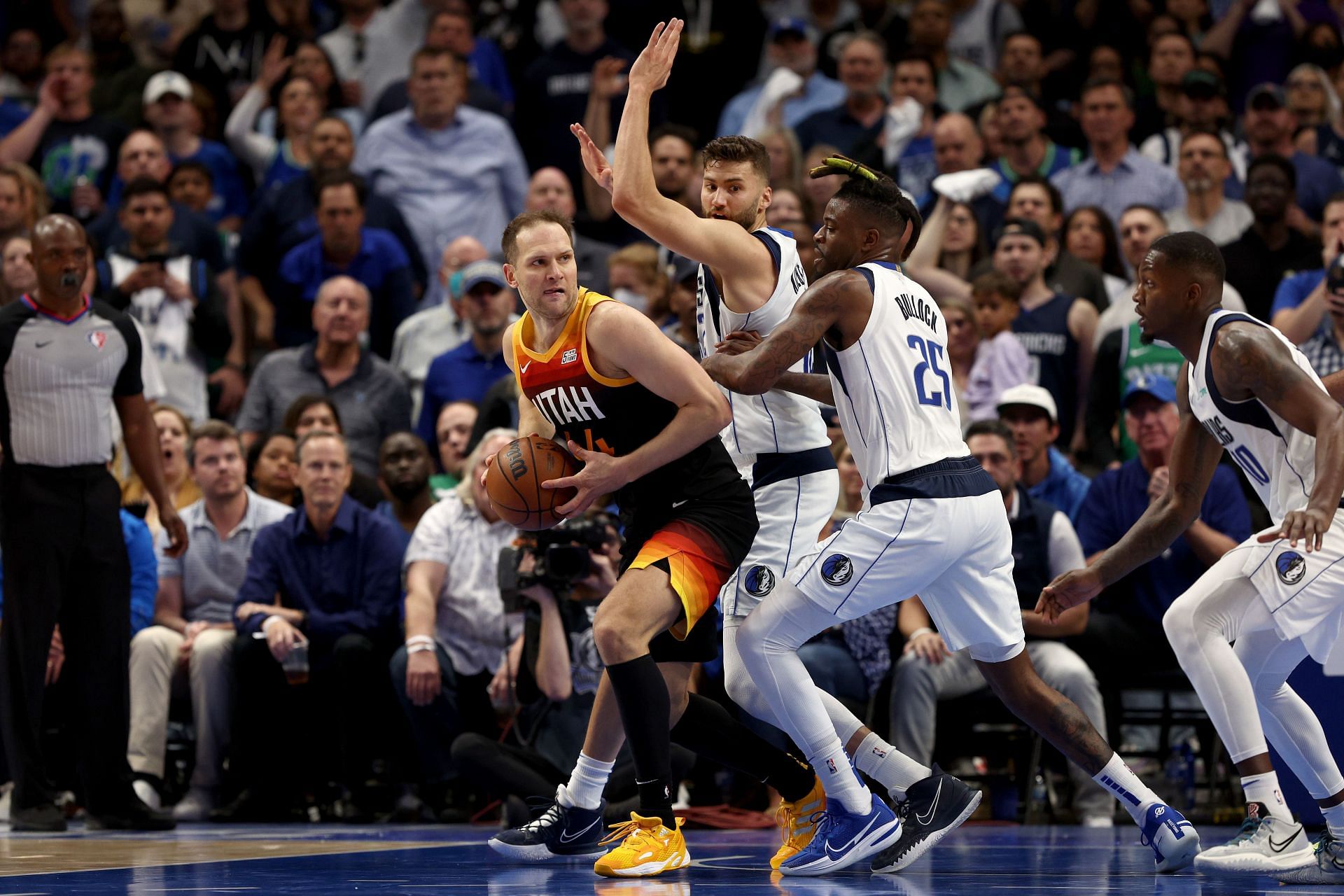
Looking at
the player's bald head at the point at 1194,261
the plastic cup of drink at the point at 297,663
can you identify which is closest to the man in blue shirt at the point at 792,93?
the plastic cup of drink at the point at 297,663

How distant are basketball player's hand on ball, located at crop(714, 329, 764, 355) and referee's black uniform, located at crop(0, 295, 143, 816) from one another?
11.0ft

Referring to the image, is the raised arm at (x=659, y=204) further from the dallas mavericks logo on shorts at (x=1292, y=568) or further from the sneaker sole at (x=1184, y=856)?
the sneaker sole at (x=1184, y=856)

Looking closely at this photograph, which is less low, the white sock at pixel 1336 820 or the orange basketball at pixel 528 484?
the orange basketball at pixel 528 484

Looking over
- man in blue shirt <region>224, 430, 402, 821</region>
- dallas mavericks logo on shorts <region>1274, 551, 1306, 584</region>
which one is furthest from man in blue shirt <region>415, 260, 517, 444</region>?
dallas mavericks logo on shorts <region>1274, 551, 1306, 584</region>

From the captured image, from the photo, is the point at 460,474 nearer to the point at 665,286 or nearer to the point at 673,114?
the point at 665,286

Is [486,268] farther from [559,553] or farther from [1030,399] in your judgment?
[559,553]

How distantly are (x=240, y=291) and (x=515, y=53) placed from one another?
4099mm

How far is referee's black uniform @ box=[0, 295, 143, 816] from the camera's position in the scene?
755 cm

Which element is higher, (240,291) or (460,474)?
(240,291)

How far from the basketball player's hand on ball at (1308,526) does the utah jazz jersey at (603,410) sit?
69.5 inches

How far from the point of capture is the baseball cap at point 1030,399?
909cm

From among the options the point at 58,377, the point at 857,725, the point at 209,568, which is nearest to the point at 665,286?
the point at 209,568

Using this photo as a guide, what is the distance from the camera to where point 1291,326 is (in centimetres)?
928

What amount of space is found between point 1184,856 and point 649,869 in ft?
5.72
